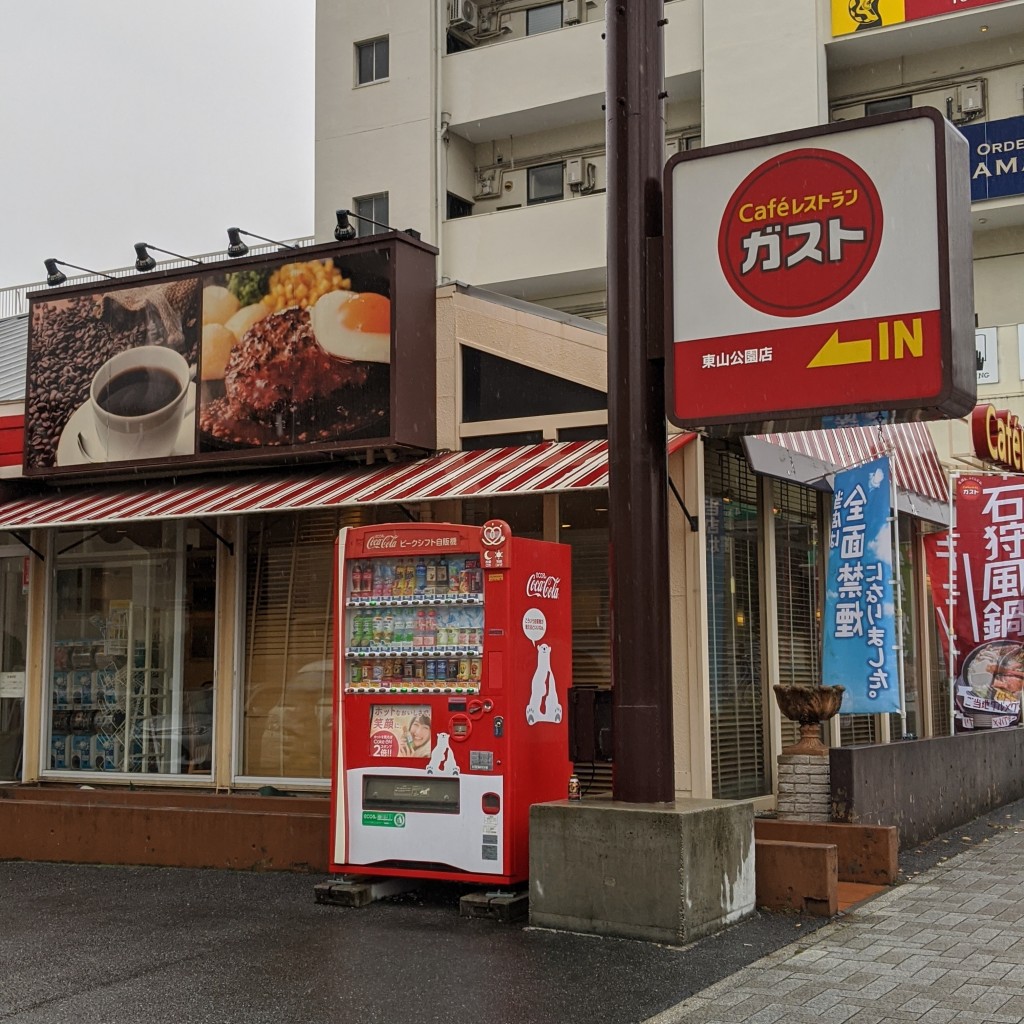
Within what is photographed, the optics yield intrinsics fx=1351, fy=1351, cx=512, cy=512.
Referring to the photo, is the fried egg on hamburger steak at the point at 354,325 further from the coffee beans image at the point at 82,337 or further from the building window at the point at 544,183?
the building window at the point at 544,183

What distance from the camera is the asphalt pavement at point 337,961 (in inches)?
250

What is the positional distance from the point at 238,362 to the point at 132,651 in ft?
10.4

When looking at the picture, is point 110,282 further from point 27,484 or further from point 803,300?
point 803,300

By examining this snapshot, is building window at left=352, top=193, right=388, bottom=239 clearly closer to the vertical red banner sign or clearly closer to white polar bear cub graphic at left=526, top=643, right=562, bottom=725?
the vertical red banner sign

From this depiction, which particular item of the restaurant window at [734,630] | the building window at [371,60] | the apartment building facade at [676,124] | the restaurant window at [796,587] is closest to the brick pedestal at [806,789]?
the restaurant window at [734,630]

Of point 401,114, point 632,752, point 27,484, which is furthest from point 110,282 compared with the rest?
point 401,114

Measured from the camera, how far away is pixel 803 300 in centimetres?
802

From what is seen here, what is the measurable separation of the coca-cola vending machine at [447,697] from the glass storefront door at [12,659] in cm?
608

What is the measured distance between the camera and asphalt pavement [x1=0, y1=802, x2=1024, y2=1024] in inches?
250

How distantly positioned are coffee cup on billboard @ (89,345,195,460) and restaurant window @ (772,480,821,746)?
5.65 m

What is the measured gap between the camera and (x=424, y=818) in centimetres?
870

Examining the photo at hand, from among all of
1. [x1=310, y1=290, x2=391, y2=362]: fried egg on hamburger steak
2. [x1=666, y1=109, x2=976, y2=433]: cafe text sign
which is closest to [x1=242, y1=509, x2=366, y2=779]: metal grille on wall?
[x1=310, y1=290, x2=391, y2=362]: fried egg on hamburger steak

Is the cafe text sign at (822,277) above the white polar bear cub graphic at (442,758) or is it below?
above

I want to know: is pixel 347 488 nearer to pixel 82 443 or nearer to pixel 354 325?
pixel 354 325
